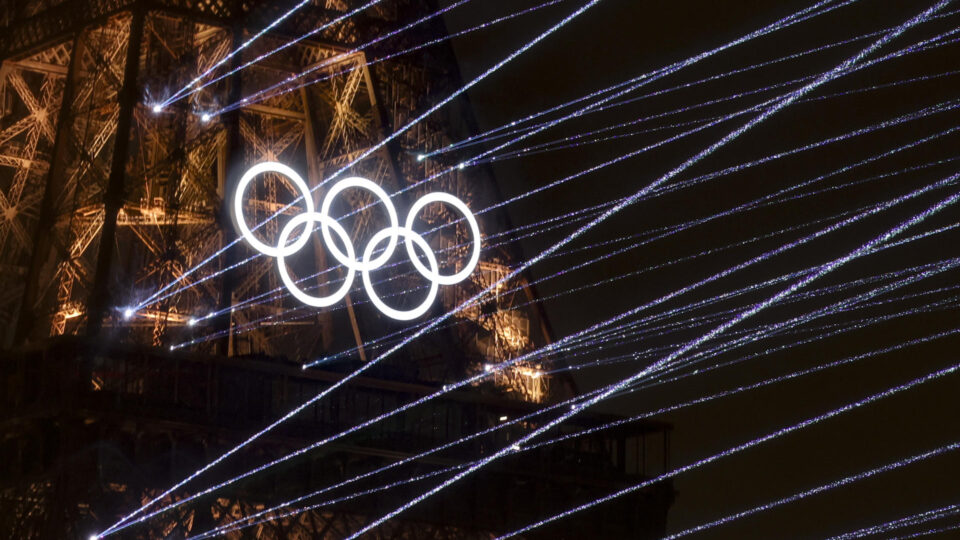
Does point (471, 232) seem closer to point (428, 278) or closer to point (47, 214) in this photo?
point (428, 278)

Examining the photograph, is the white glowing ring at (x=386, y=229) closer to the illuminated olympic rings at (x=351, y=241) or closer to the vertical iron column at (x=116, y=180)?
the illuminated olympic rings at (x=351, y=241)

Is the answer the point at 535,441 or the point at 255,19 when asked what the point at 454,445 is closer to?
the point at 535,441

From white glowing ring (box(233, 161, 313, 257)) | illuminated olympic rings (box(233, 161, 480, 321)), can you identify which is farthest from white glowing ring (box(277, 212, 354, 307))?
white glowing ring (box(233, 161, 313, 257))

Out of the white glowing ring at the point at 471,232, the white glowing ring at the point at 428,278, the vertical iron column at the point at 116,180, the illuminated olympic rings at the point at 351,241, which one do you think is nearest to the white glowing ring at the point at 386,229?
the illuminated olympic rings at the point at 351,241

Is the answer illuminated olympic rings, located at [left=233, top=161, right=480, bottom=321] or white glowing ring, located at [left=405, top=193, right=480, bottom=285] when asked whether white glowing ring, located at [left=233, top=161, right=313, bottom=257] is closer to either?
illuminated olympic rings, located at [left=233, top=161, right=480, bottom=321]

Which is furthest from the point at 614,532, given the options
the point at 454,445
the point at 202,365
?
the point at 202,365

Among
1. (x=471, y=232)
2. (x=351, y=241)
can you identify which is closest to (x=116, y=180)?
(x=351, y=241)
